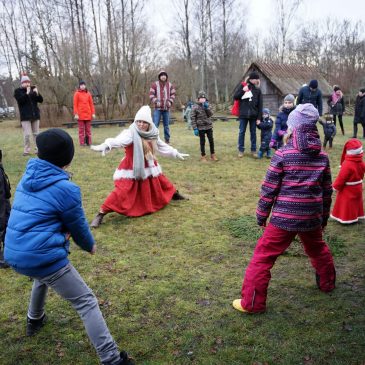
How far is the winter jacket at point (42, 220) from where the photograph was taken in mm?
2602

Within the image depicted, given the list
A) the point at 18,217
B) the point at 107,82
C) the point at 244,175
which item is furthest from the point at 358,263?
the point at 107,82

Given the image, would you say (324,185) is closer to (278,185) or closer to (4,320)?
(278,185)

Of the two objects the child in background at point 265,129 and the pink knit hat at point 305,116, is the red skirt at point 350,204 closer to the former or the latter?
the pink knit hat at point 305,116

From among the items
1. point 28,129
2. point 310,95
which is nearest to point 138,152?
point 28,129

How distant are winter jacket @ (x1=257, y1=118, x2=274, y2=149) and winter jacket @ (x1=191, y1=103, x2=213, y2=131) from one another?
143 cm

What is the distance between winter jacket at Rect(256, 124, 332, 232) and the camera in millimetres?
3279

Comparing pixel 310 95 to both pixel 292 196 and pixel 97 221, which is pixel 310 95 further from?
pixel 292 196

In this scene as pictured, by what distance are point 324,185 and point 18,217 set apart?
2520mm

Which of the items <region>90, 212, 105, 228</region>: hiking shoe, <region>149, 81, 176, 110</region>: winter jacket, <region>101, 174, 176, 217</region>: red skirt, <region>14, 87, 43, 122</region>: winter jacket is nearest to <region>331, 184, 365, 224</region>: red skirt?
<region>101, 174, 176, 217</region>: red skirt

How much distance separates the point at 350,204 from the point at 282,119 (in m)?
4.09

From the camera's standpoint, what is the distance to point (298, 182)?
3.29m

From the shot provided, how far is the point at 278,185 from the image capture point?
11.0 feet

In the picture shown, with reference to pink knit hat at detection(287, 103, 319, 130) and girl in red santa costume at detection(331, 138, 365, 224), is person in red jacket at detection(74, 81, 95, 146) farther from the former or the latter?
pink knit hat at detection(287, 103, 319, 130)

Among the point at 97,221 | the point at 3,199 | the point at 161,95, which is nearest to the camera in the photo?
the point at 3,199
